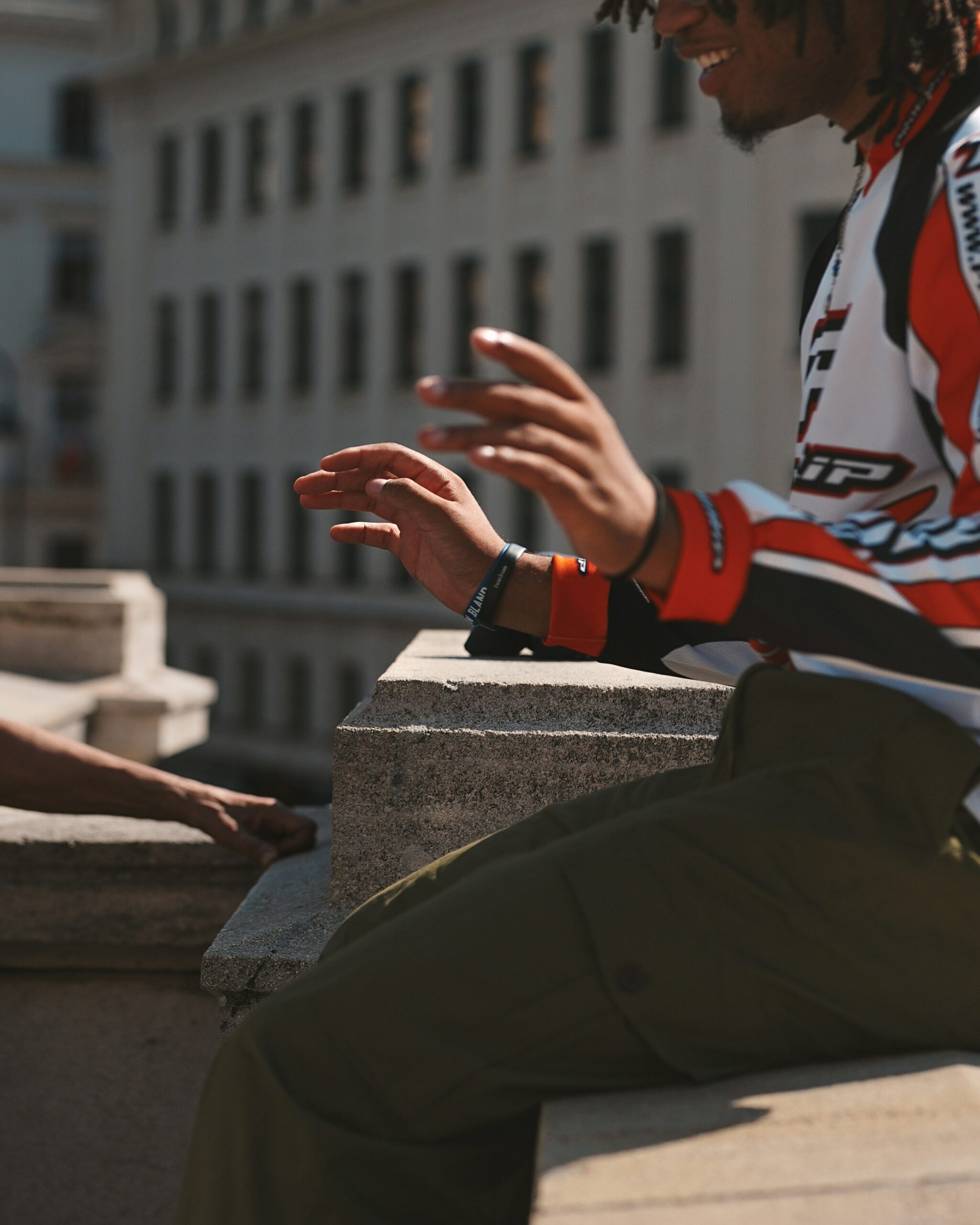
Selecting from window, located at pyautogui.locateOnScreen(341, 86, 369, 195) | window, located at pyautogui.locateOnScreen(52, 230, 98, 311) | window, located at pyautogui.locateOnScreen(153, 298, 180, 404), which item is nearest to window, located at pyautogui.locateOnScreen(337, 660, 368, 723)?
window, located at pyautogui.locateOnScreen(153, 298, 180, 404)

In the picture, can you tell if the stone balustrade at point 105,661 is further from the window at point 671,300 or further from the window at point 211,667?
the window at point 211,667

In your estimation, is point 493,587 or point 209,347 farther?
point 209,347

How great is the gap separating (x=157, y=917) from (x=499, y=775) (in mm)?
1002

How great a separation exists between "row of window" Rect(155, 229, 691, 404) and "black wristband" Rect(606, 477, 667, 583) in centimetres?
2697

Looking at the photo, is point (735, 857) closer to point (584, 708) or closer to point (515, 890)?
point (515, 890)

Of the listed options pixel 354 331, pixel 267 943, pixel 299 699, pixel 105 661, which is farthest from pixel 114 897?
pixel 299 699

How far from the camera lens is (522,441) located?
1.60 m

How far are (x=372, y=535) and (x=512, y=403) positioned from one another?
0.97 m

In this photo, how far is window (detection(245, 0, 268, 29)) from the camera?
3606 centimetres

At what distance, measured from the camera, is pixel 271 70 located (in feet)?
118

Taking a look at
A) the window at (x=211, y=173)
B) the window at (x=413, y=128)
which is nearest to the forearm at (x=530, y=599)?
the window at (x=413, y=128)

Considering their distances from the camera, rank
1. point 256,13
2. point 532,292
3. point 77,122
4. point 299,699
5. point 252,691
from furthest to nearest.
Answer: point 77,122 → point 256,13 → point 252,691 → point 299,699 → point 532,292

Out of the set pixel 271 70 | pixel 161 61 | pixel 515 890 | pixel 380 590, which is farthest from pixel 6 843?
pixel 161 61

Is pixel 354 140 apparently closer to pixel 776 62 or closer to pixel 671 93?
pixel 671 93
